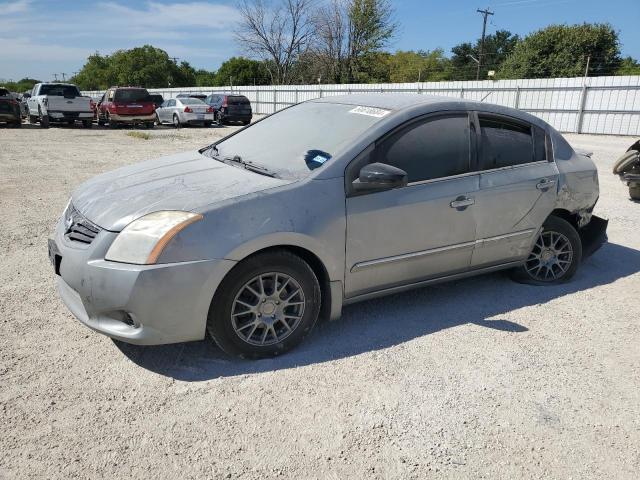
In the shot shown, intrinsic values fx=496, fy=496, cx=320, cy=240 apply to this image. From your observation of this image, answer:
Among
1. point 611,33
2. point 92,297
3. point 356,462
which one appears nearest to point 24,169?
point 92,297

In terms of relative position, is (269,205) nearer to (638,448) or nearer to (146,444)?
(146,444)

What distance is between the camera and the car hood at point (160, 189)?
2.88 meters

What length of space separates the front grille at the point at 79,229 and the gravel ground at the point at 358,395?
2.41 ft

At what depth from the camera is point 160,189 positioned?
3.12 metres

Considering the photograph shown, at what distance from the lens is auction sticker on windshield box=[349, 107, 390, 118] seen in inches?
137

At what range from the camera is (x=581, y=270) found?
15.8 feet

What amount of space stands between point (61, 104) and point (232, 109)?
7.57 meters

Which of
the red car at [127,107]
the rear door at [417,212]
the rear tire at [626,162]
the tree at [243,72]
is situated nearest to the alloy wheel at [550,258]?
the rear door at [417,212]

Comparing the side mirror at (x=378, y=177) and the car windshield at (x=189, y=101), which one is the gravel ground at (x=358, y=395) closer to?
the side mirror at (x=378, y=177)

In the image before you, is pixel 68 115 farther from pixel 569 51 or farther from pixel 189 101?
pixel 569 51

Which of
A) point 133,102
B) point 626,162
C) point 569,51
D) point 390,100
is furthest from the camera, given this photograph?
point 569,51

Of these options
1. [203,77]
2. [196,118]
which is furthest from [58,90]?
[203,77]

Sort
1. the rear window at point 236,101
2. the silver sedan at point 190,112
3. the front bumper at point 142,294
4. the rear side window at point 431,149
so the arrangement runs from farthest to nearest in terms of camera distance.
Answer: the rear window at point 236,101 → the silver sedan at point 190,112 → the rear side window at point 431,149 → the front bumper at point 142,294

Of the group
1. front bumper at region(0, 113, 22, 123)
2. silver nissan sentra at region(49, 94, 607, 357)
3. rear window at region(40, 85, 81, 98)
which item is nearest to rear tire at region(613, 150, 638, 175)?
silver nissan sentra at region(49, 94, 607, 357)
